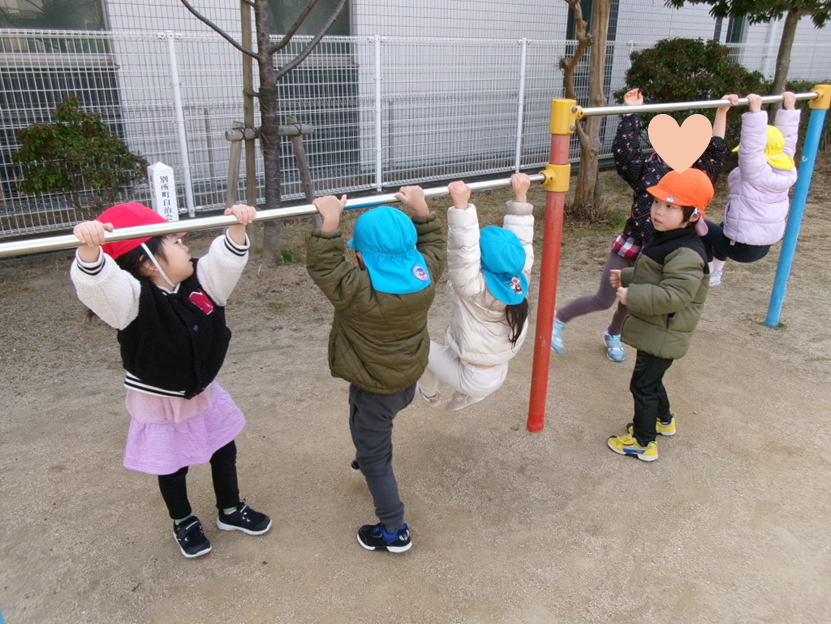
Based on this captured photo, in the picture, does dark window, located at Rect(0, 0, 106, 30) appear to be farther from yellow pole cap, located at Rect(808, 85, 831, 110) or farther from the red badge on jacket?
yellow pole cap, located at Rect(808, 85, 831, 110)

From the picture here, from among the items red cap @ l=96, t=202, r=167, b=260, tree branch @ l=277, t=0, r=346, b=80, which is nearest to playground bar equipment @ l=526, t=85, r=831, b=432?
red cap @ l=96, t=202, r=167, b=260

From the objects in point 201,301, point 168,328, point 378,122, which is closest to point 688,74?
point 378,122

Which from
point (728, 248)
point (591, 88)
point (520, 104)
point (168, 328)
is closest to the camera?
point (168, 328)

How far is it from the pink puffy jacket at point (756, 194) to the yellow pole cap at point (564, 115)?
38.0 inches

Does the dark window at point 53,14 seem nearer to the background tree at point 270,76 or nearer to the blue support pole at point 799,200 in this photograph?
the background tree at point 270,76

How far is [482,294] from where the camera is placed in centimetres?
236

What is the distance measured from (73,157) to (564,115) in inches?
154

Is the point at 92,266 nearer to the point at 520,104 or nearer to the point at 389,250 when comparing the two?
the point at 389,250

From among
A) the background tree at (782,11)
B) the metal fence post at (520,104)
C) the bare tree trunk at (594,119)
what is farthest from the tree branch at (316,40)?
the background tree at (782,11)

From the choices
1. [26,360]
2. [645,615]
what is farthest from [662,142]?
[26,360]

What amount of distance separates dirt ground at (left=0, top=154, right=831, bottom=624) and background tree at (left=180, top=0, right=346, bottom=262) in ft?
4.91

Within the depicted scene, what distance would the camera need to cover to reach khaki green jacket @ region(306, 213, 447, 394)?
1893 millimetres

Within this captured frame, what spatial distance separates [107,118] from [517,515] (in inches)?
196

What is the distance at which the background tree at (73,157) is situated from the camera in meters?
4.82
